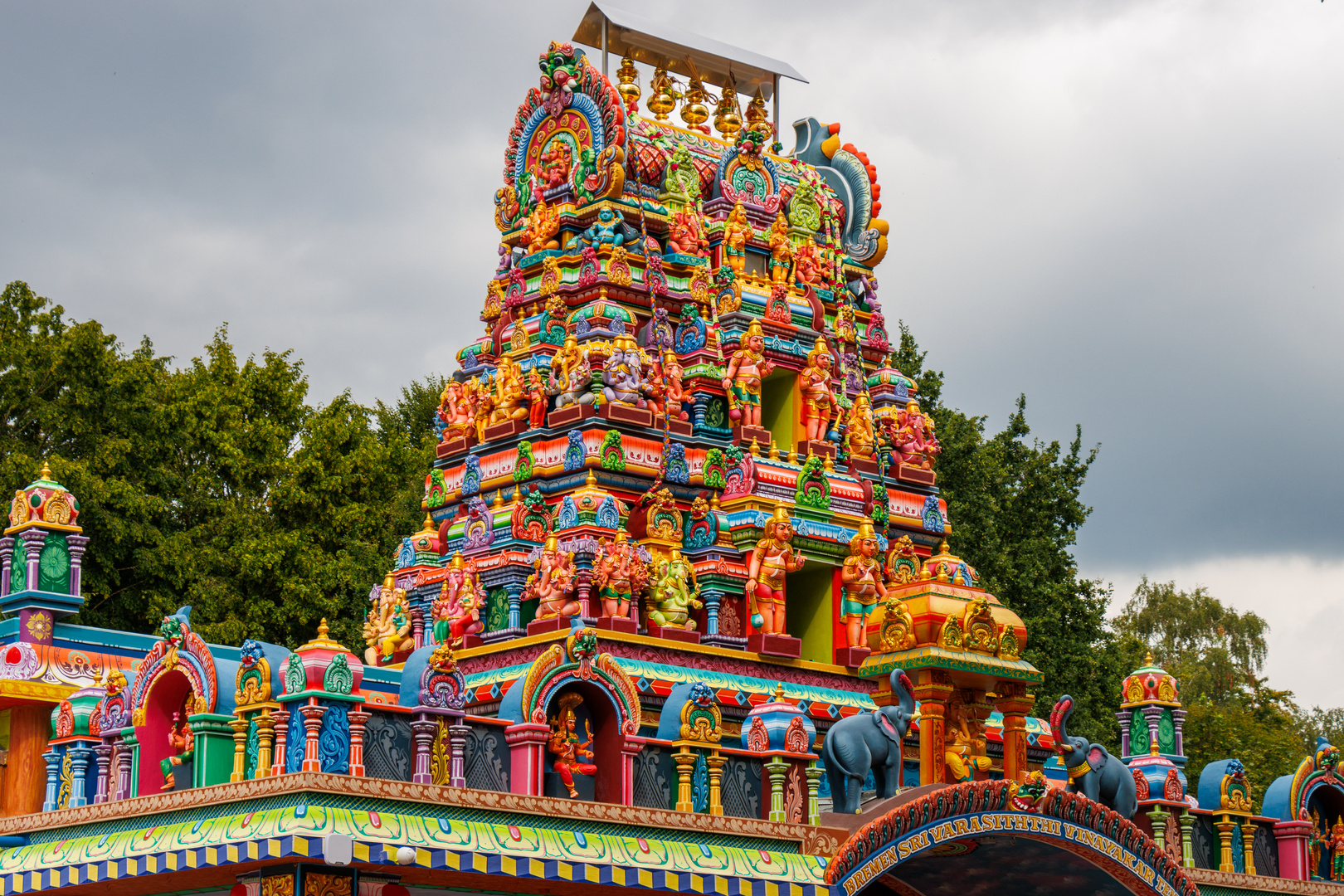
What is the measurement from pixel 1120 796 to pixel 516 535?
8.04 m

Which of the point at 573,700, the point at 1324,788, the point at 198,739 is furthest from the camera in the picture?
the point at 1324,788

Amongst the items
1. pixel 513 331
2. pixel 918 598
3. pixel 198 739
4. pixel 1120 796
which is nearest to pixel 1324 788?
pixel 1120 796

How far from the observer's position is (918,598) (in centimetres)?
2136

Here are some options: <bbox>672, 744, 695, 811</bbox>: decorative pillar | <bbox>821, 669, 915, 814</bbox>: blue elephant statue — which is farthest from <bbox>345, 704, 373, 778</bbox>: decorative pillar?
<bbox>821, 669, 915, 814</bbox>: blue elephant statue

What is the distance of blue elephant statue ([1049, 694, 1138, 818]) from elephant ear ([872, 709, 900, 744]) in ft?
7.98

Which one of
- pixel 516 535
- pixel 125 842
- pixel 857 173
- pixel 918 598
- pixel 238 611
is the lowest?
pixel 125 842

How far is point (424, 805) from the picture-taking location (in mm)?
17062

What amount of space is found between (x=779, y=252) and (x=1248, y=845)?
10.1m

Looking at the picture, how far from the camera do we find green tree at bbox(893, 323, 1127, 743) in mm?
37000

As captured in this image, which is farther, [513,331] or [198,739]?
[513,331]

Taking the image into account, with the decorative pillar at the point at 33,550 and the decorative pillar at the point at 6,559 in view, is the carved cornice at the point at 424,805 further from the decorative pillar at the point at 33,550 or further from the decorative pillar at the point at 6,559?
the decorative pillar at the point at 6,559

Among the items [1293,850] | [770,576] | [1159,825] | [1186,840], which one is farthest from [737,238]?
[1293,850]

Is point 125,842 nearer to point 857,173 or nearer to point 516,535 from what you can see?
point 516,535

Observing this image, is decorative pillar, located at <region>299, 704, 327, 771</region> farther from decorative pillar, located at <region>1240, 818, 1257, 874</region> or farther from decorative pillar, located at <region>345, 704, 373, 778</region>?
decorative pillar, located at <region>1240, 818, 1257, 874</region>
